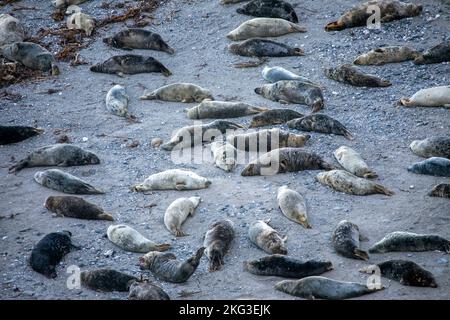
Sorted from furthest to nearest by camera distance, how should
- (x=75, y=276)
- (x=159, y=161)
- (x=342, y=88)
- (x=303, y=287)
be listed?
(x=342, y=88)
(x=159, y=161)
(x=75, y=276)
(x=303, y=287)

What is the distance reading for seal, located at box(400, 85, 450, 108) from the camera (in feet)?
29.8

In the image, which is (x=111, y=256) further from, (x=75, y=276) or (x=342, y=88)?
(x=342, y=88)

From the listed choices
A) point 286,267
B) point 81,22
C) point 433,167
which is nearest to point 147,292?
point 286,267

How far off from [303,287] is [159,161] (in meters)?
3.23

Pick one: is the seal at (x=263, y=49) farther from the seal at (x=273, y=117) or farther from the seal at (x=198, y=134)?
the seal at (x=198, y=134)

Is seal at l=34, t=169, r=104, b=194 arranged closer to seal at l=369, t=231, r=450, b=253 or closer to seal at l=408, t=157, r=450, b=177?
seal at l=369, t=231, r=450, b=253

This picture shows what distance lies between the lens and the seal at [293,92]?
379 inches

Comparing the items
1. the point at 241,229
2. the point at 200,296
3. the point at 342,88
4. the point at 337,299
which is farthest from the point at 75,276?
the point at 342,88

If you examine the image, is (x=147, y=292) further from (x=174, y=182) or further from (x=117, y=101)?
(x=117, y=101)

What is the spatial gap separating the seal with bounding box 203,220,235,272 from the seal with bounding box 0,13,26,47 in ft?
22.6

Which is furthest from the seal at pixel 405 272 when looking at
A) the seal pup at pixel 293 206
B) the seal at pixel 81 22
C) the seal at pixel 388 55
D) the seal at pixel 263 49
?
the seal at pixel 81 22

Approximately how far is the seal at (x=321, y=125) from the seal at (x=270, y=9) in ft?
11.5
